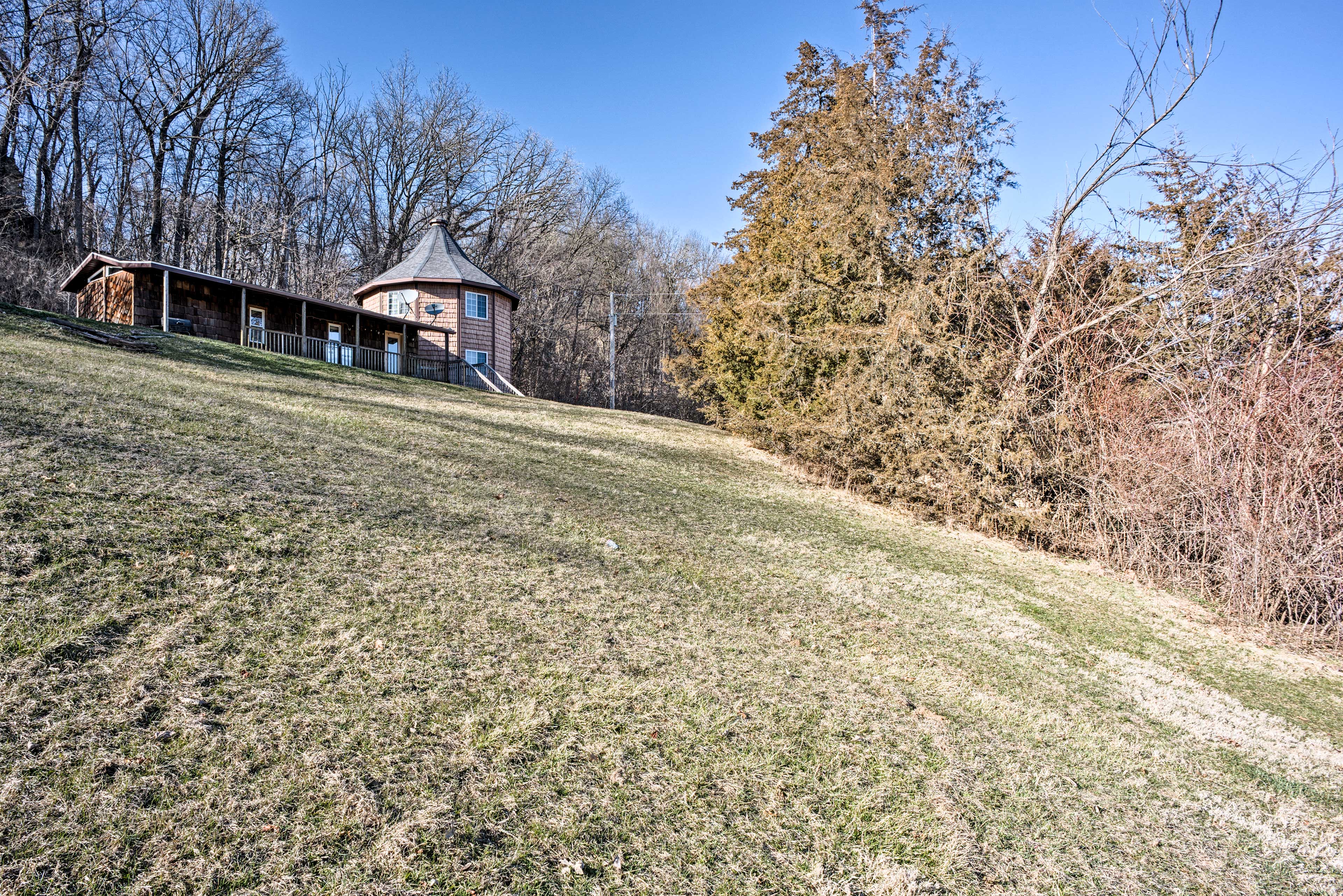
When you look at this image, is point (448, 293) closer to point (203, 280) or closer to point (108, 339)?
point (203, 280)

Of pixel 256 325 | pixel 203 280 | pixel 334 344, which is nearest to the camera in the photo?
pixel 203 280

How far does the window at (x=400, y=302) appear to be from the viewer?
87.0 ft

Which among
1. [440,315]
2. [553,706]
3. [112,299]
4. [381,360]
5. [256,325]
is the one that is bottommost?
[553,706]

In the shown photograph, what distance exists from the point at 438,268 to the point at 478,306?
218 centimetres

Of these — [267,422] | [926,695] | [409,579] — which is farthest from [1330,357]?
[267,422]

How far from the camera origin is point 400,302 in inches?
1057

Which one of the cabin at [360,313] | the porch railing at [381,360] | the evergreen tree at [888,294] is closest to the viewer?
the evergreen tree at [888,294]

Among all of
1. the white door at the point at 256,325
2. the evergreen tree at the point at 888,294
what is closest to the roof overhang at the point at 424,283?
the white door at the point at 256,325

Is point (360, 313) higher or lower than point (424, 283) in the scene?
lower

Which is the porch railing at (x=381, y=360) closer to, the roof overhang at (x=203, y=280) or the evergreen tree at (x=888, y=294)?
the roof overhang at (x=203, y=280)

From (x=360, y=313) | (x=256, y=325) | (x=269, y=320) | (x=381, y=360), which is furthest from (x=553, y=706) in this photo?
(x=381, y=360)

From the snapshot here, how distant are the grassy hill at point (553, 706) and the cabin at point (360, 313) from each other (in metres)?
14.5

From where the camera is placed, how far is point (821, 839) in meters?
2.70

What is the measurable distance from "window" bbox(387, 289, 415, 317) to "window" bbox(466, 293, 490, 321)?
213 cm
